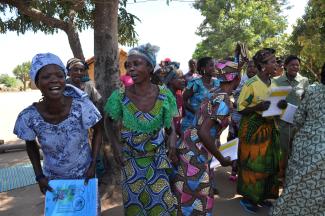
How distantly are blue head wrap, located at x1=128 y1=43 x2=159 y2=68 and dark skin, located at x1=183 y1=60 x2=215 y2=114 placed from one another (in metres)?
2.18

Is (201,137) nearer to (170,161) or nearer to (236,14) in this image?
(170,161)

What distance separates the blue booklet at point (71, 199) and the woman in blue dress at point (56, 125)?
0.08 m

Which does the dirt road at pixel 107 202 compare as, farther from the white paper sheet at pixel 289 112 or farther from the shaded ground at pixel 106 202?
the white paper sheet at pixel 289 112

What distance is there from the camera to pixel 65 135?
7.95ft

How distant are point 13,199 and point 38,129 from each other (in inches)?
116

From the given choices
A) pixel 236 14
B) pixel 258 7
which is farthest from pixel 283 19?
pixel 236 14

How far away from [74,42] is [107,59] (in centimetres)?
240

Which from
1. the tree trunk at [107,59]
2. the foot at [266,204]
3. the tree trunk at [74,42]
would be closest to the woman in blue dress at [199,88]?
the tree trunk at [107,59]

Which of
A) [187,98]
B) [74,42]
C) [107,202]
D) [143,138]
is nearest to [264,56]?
[187,98]

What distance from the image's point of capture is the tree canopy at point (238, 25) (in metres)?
32.0

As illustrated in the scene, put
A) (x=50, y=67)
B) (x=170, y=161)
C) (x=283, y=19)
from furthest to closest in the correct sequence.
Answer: (x=283, y=19)
(x=170, y=161)
(x=50, y=67)

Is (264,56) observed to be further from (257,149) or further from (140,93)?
(140,93)

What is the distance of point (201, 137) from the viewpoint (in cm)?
260

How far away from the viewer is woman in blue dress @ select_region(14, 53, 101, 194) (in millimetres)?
2355
